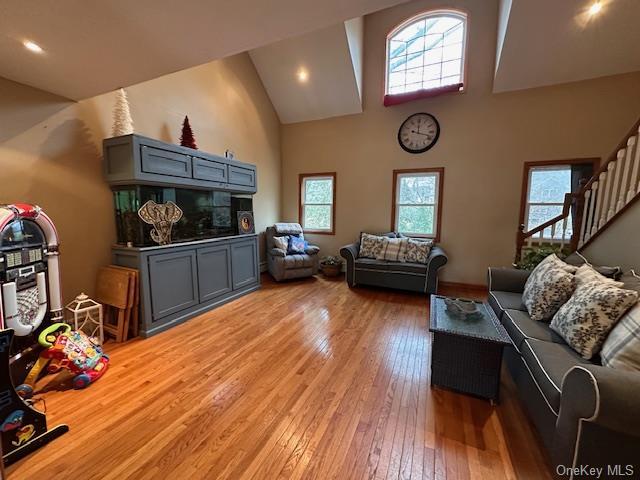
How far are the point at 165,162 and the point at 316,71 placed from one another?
123 inches

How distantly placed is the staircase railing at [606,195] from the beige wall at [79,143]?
4.75 m

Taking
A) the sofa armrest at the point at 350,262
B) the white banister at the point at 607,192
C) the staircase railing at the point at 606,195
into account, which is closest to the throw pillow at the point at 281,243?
the sofa armrest at the point at 350,262

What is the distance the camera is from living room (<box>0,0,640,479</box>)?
4.78 feet

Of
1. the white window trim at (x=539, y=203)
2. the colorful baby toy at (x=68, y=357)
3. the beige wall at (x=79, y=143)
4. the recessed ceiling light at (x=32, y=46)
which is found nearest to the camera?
the recessed ceiling light at (x=32, y=46)

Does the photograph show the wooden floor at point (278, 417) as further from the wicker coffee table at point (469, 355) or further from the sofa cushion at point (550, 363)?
the sofa cushion at point (550, 363)

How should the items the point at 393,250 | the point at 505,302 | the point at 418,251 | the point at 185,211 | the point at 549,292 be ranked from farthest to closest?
the point at 393,250, the point at 418,251, the point at 185,211, the point at 505,302, the point at 549,292

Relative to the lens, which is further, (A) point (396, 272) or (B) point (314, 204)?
(B) point (314, 204)

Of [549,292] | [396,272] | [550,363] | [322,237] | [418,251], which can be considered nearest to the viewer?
[550,363]

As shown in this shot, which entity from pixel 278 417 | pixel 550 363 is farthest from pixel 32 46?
pixel 550 363

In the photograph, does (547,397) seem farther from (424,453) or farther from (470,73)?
(470,73)

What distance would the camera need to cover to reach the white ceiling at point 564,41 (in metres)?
3.06

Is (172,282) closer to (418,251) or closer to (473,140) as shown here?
(418,251)

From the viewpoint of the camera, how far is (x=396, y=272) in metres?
4.16

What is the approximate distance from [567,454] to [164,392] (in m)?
2.31
